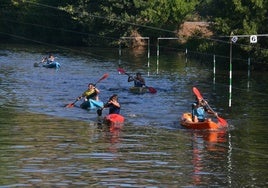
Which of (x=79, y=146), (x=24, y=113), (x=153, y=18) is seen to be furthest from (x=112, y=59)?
(x=79, y=146)

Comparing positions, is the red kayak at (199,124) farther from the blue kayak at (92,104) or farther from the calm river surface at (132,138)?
the blue kayak at (92,104)

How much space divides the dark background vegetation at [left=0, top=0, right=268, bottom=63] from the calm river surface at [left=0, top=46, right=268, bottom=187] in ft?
32.1

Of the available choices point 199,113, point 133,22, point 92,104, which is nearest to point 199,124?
point 199,113

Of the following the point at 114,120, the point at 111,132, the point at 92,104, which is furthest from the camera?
the point at 92,104

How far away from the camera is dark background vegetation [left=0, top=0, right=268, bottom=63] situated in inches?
2960

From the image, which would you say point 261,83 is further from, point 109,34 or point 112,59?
point 109,34

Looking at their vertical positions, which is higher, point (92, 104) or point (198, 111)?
point (198, 111)

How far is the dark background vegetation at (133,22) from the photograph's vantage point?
75.2m

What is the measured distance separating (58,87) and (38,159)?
98.8ft

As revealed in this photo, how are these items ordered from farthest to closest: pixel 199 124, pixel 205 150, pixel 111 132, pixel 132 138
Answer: pixel 199 124
pixel 111 132
pixel 132 138
pixel 205 150

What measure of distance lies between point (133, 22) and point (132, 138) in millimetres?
76733

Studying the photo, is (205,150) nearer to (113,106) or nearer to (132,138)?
(132,138)

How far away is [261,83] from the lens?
6406cm

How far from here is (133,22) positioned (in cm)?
11088
